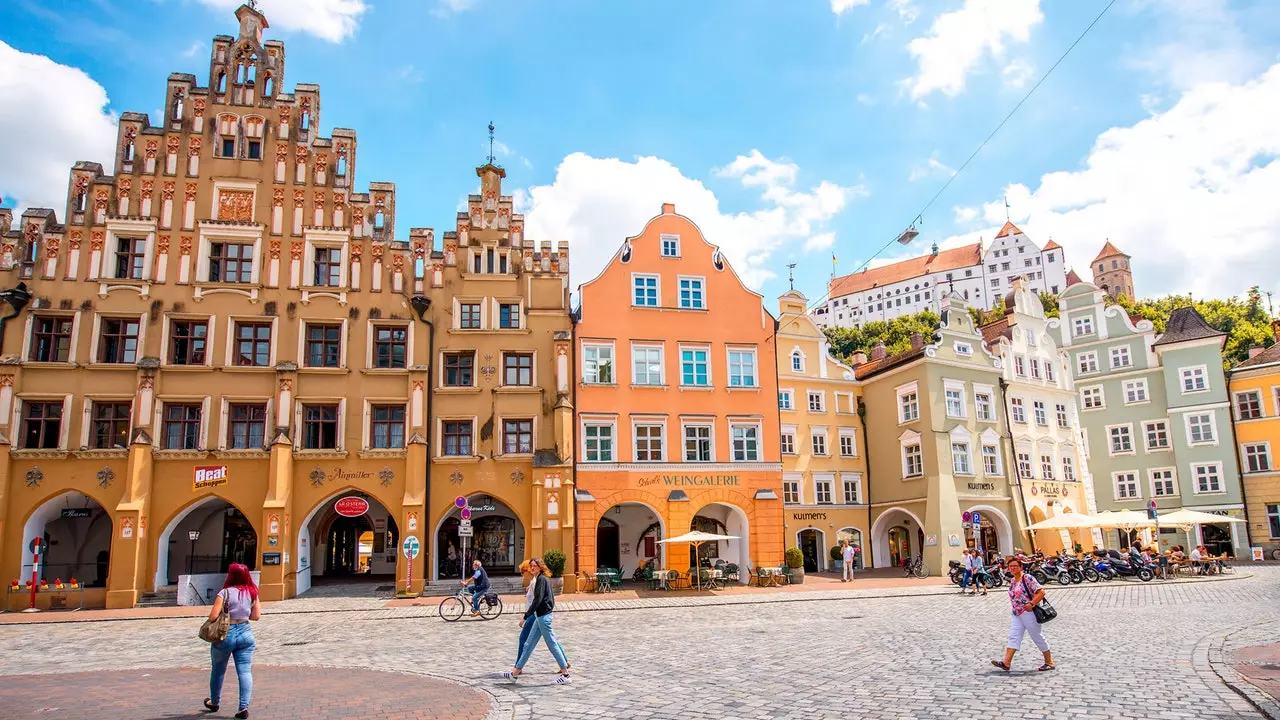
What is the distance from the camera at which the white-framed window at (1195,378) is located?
166 ft

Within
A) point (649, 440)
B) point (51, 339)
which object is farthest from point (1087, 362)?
point (51, 339)

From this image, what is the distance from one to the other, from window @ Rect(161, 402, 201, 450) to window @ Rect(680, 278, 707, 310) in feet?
64.0

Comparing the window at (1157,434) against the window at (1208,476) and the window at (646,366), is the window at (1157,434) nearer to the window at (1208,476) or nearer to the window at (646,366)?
the window at (1208,476)

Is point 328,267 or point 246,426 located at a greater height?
point 328,267

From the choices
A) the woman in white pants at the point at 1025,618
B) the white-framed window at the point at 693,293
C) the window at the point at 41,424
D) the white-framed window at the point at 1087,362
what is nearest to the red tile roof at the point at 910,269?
the white-framed window at the point at 1087,362

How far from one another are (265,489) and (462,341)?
906cm

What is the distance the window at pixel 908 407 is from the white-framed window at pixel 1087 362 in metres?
17.5

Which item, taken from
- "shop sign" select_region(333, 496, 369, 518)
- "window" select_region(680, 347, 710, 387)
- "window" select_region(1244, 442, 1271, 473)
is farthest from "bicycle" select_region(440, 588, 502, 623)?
"window" select_region(1244, 442, 1271, 473)

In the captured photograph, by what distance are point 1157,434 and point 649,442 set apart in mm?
34204

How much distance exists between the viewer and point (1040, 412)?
1877 inches

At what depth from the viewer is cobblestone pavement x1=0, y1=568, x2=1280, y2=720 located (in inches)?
414

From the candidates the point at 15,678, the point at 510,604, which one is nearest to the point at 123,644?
the point at 15,678

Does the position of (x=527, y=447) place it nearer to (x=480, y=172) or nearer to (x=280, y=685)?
(x=480, y=172)

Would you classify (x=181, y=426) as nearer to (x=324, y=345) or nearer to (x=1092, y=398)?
(x=324, y=345)
